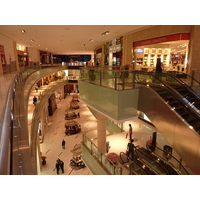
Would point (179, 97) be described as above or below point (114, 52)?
below

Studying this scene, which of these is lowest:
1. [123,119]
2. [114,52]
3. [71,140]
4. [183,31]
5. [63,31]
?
[71,140]

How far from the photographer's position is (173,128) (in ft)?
16.5

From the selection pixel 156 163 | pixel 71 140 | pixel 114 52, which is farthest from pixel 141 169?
pixel 114 52

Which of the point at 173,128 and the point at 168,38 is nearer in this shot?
the point at 173,128

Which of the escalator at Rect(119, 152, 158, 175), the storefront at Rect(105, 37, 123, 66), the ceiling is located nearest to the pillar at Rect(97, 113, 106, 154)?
the escalator at Rect(119, 152, 158, 175)

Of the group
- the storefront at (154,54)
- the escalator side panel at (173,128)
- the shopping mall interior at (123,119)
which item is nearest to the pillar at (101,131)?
the shopping mall interior at (123,119)

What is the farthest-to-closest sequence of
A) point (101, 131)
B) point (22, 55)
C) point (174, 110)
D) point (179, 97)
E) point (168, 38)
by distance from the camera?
1. point (22, 55)
2. point (101, 131)
3. point (168, 38)
4. point (179, 97)
5. point (174, 110)

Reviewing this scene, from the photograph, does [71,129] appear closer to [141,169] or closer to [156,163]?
[141,169]

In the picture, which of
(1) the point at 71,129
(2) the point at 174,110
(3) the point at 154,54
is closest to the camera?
(2) the point at 174,110

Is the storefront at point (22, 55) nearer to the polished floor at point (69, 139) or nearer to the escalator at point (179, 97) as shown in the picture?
the polished floor at point (69, 139)

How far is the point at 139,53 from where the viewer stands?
44.3 ft

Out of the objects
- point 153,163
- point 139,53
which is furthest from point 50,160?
point 139,53

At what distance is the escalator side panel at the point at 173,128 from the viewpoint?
Answer: 4199mm
